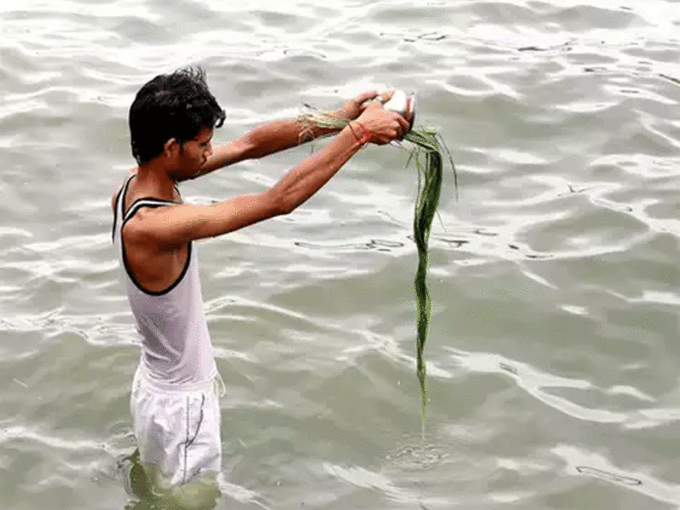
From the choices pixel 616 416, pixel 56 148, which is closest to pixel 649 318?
pixel 616 416

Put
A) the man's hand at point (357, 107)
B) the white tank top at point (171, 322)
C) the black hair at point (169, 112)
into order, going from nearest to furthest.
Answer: the black hair at point (169, 112)
the white tank top at point (171, 322)
the man's hand at point (357, 107)

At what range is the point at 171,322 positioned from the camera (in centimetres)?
462

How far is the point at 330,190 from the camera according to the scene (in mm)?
8039

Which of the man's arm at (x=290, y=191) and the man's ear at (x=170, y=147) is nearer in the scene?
the man's arm at (x=290, y=191)

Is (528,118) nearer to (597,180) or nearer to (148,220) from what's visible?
(597,180)

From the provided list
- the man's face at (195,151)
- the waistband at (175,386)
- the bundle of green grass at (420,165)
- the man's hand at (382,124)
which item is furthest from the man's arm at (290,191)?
the waistband at (175,386)

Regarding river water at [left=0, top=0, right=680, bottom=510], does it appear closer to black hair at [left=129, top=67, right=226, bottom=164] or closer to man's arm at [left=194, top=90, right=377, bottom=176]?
man's arm at [left=194, top=90, right=377, bottom=176]

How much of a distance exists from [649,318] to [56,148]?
4360 mm

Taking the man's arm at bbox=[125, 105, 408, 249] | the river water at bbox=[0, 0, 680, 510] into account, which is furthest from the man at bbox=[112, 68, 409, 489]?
the river water at bbox=[0, 0, 680, 510]

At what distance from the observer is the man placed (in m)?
4.25

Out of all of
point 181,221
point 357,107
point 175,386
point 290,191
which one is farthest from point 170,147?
→ point 175,386

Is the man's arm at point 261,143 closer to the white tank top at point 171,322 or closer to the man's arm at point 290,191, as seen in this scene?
the white tank top at point 171,322

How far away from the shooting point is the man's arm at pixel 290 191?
4.23 meters

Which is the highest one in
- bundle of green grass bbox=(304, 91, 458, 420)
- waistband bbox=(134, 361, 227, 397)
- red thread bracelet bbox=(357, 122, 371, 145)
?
red thread bracelet bbox=(357, 122, 371, 145)
